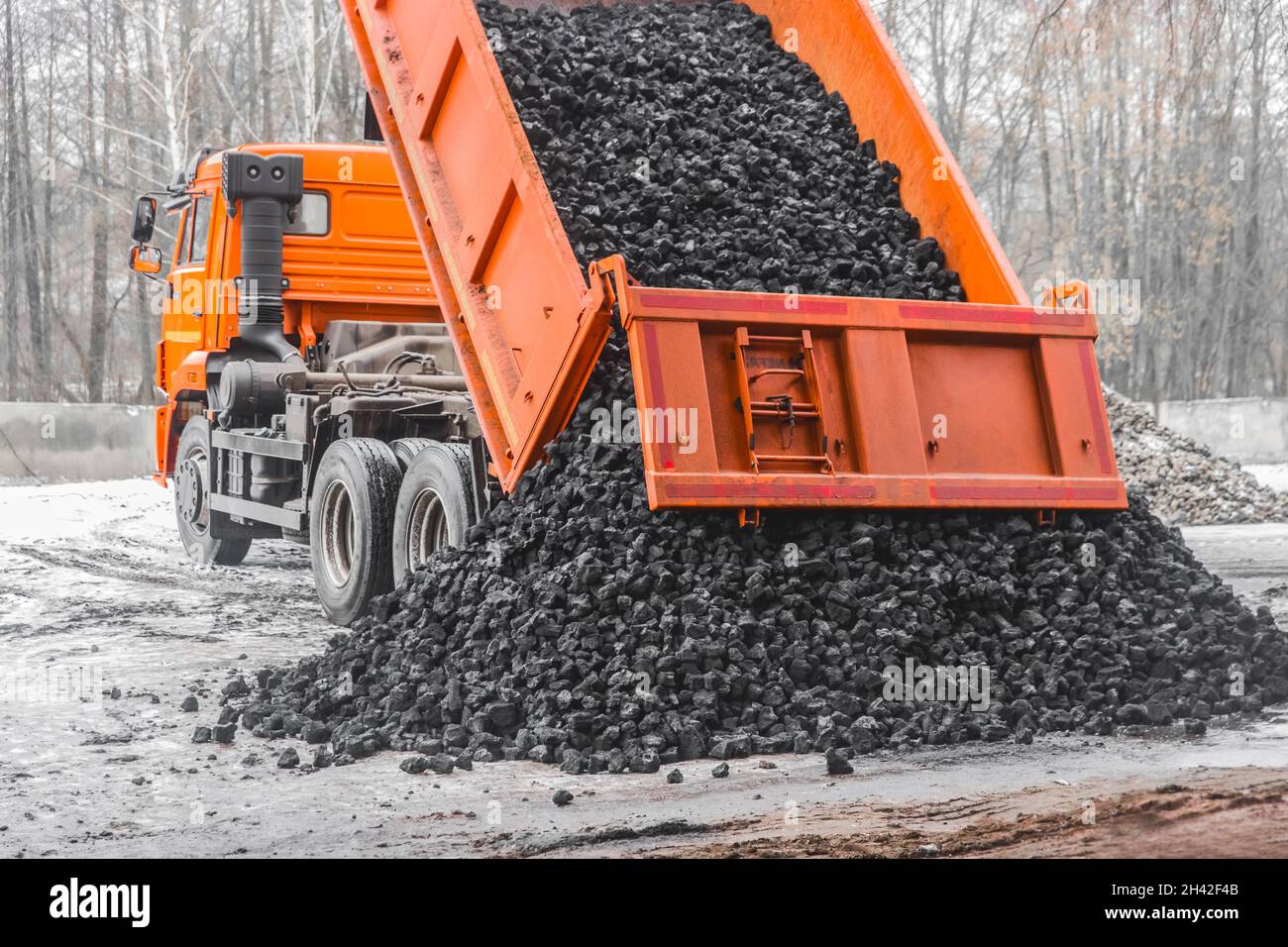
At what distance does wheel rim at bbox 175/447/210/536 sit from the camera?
30.2ft

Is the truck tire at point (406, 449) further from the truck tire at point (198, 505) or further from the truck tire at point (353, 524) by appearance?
the truck tire at point (198, 505)

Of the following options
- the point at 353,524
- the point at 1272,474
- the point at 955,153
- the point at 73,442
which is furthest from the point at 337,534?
the point at 955,153

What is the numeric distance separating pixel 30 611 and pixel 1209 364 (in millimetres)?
21745

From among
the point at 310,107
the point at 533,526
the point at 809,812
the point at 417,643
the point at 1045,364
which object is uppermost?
the point at 310,107

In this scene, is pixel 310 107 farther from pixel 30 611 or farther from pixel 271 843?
pixel 271 843

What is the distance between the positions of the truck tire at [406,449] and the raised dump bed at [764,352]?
0.93 meters

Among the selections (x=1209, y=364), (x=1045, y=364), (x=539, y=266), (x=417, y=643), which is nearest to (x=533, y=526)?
(x=417, y=643)

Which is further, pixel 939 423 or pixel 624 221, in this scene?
pixel 624 221

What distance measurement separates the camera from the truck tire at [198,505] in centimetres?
917

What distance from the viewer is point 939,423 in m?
5.30

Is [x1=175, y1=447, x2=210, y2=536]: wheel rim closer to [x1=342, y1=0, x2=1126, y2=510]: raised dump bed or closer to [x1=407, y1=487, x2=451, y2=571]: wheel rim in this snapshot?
[x1=407, y1=487, x2=451, y2=571]: wheel rim

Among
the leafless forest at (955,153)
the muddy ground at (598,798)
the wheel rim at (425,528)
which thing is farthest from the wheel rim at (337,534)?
the leafless forest at (955,153)

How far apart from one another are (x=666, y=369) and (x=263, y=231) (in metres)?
4.42

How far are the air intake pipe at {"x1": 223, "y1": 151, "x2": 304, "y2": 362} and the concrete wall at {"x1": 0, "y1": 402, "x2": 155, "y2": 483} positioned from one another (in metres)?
7.42
